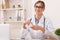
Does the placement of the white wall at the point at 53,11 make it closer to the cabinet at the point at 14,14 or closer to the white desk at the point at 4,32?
the cabinet at the point at 14,14

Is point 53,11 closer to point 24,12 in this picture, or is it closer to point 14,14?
point 24,12

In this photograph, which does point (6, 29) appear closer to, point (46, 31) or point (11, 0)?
point (46, 31)

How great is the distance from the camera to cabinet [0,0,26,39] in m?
3.09

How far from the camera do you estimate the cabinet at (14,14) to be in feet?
10.1

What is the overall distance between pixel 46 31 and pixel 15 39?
131 cm

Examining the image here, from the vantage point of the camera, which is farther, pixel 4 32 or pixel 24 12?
pixel 24 12

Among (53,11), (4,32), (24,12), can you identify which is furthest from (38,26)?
(24,12)

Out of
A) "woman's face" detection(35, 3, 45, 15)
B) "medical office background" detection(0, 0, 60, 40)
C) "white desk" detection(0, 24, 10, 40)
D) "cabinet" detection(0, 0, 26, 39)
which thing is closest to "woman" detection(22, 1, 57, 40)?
"woman's face" detection(35, 3, 45, 15)

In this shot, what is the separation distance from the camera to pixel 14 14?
321cm

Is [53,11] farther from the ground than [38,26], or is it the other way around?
[53,11]

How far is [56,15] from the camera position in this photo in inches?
109

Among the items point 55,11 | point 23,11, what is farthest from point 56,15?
point 23,11

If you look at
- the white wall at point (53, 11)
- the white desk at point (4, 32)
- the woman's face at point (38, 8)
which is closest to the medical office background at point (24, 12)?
the white wall at point (53, 11)

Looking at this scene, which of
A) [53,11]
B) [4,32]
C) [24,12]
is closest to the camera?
[4,32]
